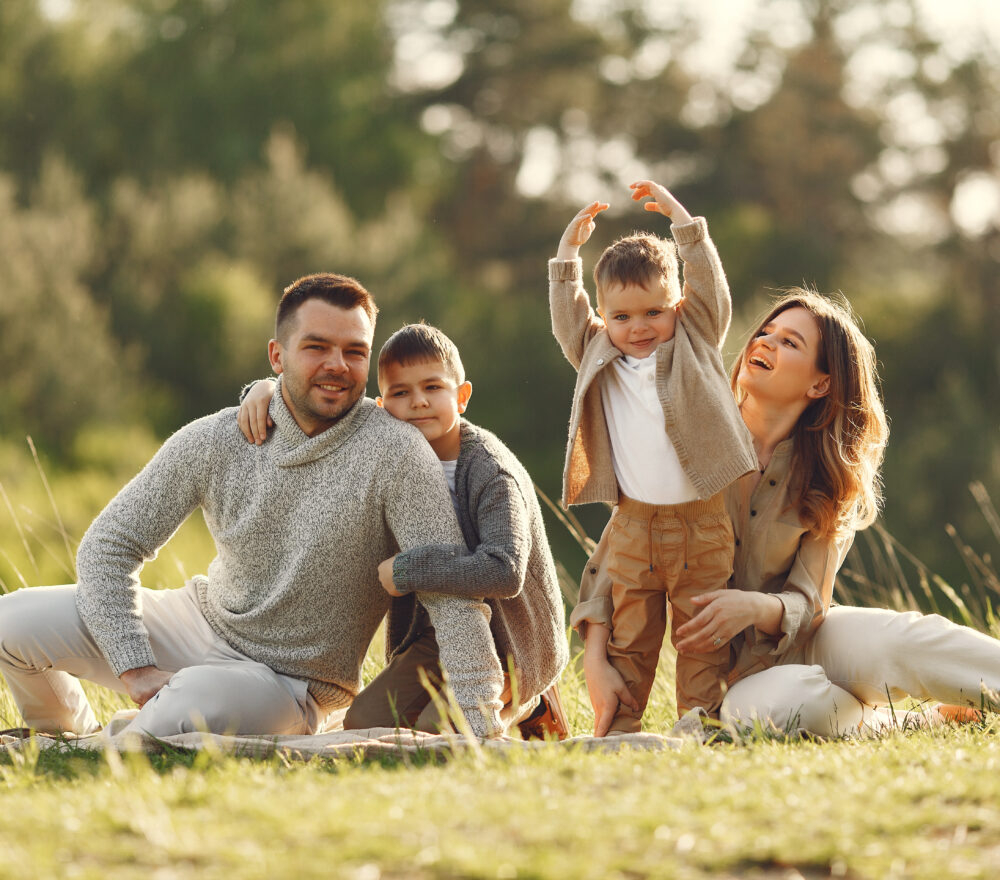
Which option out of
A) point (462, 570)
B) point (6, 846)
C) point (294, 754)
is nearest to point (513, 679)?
point (462, 570)

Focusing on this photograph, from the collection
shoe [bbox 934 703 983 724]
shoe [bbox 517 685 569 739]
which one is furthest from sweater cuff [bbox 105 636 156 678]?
shoe [bbox 934 703 983 724]

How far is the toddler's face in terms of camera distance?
3717mm

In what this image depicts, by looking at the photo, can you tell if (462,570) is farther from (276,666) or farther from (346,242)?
(346,242)

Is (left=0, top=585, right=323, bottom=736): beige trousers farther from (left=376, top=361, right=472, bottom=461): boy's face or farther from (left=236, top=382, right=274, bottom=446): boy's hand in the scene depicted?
(left=376, top=361, right=472, bottom=461): boy's face

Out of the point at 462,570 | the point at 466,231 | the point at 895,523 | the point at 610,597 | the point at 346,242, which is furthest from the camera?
the point at 466,231

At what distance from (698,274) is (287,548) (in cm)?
Result: 140

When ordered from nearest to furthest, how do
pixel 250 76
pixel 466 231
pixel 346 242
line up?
pixel 346 242 → pixel 250 76 → pixel 466 231

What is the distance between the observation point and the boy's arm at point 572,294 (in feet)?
12.4

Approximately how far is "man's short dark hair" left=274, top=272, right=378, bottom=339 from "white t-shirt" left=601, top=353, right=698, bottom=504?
2.44ft

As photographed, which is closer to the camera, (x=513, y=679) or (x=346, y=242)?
(x=513, y=679)

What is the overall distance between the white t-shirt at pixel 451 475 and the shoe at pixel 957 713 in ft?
5.26

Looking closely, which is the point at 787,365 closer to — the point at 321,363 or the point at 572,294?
the point at 572,294

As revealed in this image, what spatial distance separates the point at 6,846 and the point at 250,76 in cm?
2167

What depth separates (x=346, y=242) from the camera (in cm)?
1933
